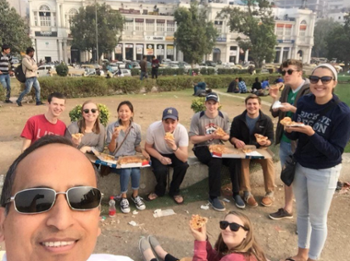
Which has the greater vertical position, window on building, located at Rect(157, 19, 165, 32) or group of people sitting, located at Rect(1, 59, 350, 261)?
window on building, located at Rect(157, 19, 165, 32)

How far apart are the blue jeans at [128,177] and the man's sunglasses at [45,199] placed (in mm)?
3352

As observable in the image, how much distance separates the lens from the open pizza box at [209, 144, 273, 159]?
4.66 metres

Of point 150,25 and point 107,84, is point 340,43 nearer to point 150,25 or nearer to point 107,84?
point 150,25

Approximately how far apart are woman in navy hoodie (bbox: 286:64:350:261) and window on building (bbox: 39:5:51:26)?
70417mm

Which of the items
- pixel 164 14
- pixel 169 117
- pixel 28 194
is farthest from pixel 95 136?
pixel 164 14

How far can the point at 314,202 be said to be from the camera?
3.19 metres

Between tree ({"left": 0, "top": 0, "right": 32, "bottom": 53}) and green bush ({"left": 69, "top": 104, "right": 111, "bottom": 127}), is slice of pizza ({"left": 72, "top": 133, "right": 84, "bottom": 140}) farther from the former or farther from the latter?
tree ({"left": 0, "top": 0, "right": 32, "bottom": 53})

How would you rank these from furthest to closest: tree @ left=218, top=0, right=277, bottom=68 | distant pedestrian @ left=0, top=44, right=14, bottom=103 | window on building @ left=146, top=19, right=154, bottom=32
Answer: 1. window on building @ left=146, top=19, right=154, bottom=32
2. tree @ left=218, top=0, right=277, bottom=68
3. distant pedestrian @ left=0, top=44, right=14, bottom=103

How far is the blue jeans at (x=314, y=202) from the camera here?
3.11 metres

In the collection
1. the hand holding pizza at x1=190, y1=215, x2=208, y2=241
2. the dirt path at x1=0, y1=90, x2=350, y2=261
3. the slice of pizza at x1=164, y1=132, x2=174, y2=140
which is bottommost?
the dirt path at x1=0, y1=90, x2=350, y2=261

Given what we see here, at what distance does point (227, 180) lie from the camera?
18.0ft

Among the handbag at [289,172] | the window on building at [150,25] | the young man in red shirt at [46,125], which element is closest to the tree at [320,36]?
the window on building at [150,25]

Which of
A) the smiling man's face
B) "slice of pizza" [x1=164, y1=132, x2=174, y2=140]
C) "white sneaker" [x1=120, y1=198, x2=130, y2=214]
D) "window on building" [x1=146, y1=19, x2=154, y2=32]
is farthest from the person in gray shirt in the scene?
"window on building" [x1=146, y1=19, x2=154, y2=32]

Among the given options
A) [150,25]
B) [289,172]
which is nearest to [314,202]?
[289,172]
